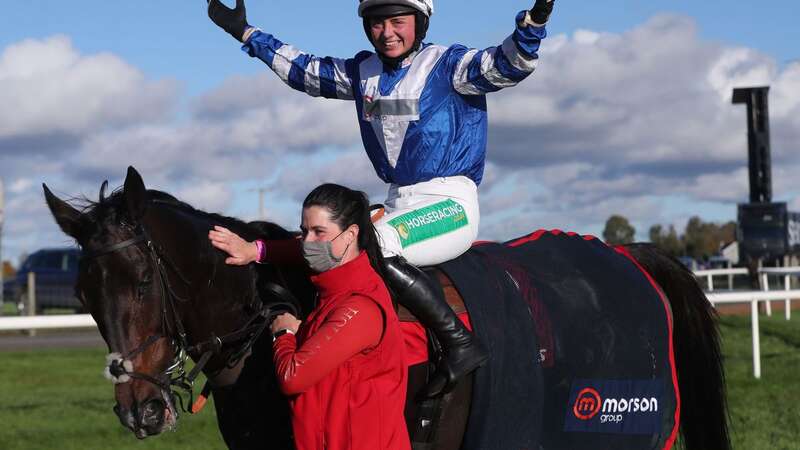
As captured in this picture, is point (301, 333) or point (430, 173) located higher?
point (430, 173)

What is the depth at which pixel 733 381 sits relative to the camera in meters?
10.3

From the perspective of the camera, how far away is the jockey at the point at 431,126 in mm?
3861

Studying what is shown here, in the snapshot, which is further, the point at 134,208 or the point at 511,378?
the point at 511,378

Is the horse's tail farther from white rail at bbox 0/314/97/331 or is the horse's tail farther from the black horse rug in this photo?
white rail at bbox 0/314/97/331

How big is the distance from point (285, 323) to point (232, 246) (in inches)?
17.6

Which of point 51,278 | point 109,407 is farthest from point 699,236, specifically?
point 109,407

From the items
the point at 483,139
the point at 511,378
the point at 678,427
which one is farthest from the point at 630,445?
the point at 483,139

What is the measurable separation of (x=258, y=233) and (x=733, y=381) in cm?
737

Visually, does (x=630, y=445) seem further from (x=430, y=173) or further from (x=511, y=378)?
(x=430, y=173)

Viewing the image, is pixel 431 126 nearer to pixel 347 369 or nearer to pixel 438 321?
pixel 438 321

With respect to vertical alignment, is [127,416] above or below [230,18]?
below

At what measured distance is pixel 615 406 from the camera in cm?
477

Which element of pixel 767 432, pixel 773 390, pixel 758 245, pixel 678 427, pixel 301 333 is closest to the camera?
pixel 301 333

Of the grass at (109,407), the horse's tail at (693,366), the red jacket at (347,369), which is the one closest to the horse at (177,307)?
the red jacket at (347,369)
